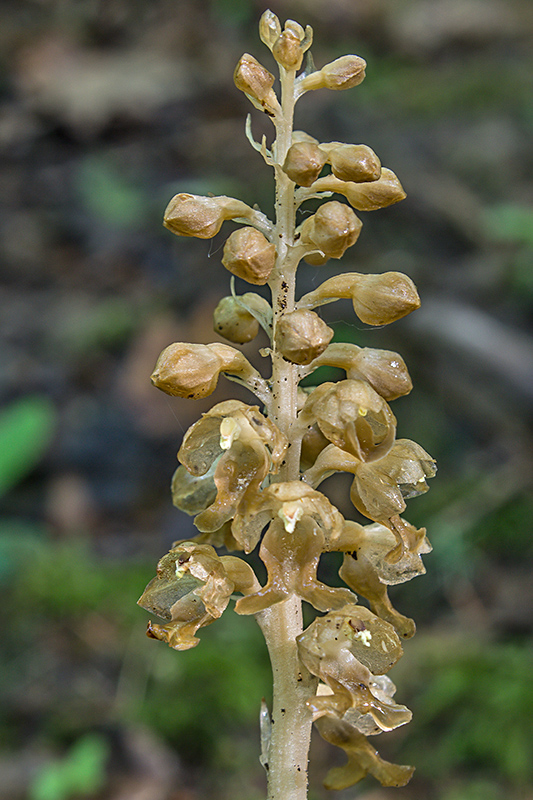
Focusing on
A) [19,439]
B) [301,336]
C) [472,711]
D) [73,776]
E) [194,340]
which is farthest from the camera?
[194,340]

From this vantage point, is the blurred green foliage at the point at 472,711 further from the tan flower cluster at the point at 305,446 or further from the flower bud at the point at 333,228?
the flower bud at the point at 333,228

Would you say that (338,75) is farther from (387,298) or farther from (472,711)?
(472,711)

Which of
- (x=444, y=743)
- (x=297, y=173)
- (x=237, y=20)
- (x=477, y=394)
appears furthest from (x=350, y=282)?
(x=237, y=20)

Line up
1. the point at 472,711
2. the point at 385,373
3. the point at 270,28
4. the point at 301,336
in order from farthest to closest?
the point at 472,711 < the point at 270,28 < the point at 385,373 < the point at 301,336

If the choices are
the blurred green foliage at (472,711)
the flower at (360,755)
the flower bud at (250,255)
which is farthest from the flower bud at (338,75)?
the blurred green foliage at (472,711)

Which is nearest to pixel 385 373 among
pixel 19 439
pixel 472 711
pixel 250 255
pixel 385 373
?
pixel 385 373

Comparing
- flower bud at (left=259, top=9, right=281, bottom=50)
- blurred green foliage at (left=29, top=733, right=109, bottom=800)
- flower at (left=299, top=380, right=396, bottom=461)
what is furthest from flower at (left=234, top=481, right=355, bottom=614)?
blurred green foliage at (left=29, top=733, right=109, bottom=800)

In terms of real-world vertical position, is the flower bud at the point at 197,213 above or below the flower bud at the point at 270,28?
below
